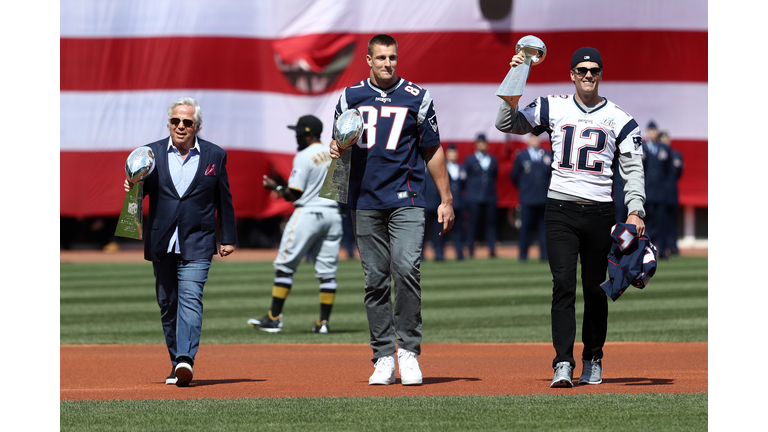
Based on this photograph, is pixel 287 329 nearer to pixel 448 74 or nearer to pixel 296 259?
pixel 296 259

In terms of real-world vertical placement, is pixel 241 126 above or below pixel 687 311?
above

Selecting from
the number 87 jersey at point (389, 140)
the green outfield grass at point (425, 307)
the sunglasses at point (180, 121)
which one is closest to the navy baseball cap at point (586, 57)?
the number 87 jersey at point (389, 140)

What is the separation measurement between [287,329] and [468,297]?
141 inches

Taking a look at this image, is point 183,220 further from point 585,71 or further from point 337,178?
point 585,71

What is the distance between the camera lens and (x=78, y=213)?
25.7m

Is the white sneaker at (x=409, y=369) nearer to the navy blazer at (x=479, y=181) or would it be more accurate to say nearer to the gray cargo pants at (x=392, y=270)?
the gray cargo pants at (x=392, y=270)

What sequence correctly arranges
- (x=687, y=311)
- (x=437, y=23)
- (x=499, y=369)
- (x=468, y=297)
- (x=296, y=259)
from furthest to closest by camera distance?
(x=437, y=23), (x=468, y=297), (x=687, y=311), (x=296, y=259), (x=499, y=369)

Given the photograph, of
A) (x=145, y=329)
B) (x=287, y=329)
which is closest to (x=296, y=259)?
(x=287, y=329)

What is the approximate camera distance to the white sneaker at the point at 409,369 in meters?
6.95

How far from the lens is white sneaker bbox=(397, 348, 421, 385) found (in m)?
6.95

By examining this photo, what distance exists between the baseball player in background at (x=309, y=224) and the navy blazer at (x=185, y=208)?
359 cm

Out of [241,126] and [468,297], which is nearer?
[468,297]

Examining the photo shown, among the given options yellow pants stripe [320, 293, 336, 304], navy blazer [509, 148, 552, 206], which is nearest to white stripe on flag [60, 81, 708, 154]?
navy blazer [509, 148, 552, 206]

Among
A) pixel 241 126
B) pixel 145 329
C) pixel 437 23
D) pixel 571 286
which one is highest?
pixel 437 23
